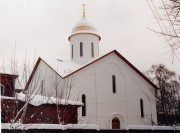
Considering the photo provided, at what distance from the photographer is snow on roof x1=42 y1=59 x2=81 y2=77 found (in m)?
22.9

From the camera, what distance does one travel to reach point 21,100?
16.4 metres

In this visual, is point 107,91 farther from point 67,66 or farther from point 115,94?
point 67,66

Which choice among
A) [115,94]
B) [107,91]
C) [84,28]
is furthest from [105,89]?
[84,28]

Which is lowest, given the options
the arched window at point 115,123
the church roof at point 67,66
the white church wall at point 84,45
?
the arched window at point 115,123

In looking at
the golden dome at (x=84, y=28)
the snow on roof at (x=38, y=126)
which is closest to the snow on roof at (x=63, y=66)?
the golden dome at (x=84, y=28)

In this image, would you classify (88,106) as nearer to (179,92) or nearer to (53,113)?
(53,113)

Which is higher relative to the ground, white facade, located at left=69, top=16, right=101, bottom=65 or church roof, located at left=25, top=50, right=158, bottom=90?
white facade, located at left=69, top=16, right=101, bottom=65

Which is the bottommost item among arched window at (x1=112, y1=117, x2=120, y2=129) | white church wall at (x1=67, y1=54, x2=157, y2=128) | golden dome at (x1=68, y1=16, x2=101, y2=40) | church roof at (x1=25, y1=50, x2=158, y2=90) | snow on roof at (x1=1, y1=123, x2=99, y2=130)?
snow on roof at (x1=1, y1=123, x2=99, y2=130)

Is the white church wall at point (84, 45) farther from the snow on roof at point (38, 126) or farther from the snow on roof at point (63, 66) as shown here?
the snow on roof at point (38, 126)

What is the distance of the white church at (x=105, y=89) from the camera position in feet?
71.4

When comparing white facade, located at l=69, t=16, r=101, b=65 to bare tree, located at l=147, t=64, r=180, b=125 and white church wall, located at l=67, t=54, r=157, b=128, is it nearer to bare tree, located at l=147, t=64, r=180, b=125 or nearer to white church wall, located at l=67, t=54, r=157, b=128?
white church wall, located at l=67, t=54, r=157, b=128

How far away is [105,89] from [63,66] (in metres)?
4.16

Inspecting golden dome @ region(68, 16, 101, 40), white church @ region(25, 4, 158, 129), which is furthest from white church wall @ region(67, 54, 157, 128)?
golden dome @ region(68, 16, 101, 40)

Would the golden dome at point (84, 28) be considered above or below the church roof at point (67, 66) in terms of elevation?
above
